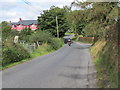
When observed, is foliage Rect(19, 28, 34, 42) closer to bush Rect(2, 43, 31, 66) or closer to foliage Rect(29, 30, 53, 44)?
foliage Rect(29, 30, 53, 44)

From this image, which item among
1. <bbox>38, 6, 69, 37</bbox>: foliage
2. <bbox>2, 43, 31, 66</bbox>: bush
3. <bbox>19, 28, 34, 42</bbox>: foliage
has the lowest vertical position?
<bbox>2, 43, 31, 66</bbox>: bush

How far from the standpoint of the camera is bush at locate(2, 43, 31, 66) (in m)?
15.2

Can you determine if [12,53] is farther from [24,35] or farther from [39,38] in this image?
[24,35]

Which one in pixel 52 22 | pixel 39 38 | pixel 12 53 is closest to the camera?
pixel 12 53

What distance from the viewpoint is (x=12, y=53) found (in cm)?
1631

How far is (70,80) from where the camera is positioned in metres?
8.99

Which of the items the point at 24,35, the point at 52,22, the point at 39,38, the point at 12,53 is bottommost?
the point at 12,53

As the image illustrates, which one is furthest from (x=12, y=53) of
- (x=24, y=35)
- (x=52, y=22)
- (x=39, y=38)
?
(x=52, y=22)

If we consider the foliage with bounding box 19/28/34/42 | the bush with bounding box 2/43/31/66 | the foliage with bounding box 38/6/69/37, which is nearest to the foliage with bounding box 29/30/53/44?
the foliage with bounding box 19/28/34/42

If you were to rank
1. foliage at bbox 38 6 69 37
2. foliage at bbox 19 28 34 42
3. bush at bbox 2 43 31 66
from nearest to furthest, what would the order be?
bush at bbox 2 43 31 66 → foliage at bbox 19 28 34 42 → foliage at bbox 38 6 69 37

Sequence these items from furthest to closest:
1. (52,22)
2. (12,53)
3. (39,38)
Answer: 1. (52,22)
2. (39,38)
3. (12,53)

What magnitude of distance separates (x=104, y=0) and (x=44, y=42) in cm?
1389

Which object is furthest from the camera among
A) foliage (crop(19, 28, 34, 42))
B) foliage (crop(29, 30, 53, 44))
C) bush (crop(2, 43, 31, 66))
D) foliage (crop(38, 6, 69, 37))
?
foliage (crop(38, 6, 69, 37))

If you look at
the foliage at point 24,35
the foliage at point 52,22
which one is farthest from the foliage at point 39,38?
the foliage at point 52,22
